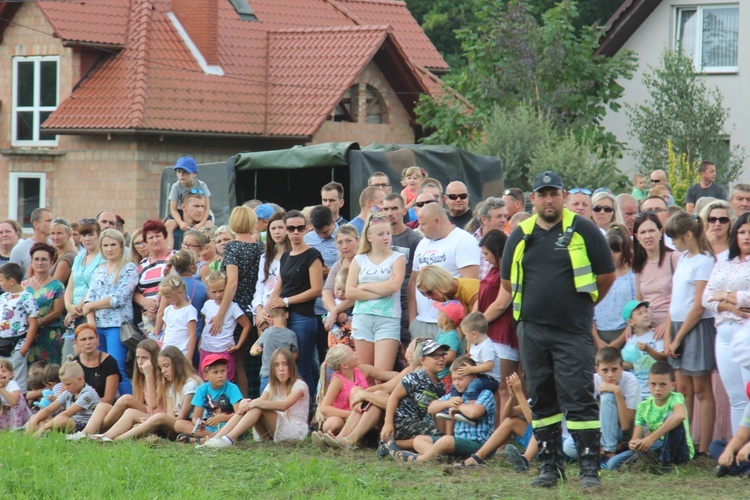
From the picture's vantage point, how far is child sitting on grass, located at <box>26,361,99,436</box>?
1091 cm

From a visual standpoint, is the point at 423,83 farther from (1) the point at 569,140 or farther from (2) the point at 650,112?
(1) the point at 569,140

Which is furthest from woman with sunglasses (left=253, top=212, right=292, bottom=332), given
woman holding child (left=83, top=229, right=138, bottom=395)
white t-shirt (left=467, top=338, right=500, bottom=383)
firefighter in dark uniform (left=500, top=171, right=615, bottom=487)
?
firefighter in dark uniform (left=500, top=171, right=615, bottom=487)

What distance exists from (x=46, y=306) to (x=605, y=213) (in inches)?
238

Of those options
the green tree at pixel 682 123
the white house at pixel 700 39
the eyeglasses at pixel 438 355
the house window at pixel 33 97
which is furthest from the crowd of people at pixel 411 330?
the white house at pixel 700 39

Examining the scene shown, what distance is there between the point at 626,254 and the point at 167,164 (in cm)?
1759

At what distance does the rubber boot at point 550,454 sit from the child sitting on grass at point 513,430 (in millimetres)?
686

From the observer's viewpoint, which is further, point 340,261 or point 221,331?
point 221,331

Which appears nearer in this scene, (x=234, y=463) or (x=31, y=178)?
(x=234, y=463)

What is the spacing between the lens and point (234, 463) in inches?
350

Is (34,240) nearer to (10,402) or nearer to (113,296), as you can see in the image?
(113,296)

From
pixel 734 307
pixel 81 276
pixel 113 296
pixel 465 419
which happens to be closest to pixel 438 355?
pixel 465 419

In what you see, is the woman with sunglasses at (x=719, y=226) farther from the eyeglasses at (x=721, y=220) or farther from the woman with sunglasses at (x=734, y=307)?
the woman with sunglasses at (x=734, y=307)

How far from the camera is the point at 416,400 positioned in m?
9.19

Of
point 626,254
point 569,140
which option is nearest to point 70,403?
point 626,254
